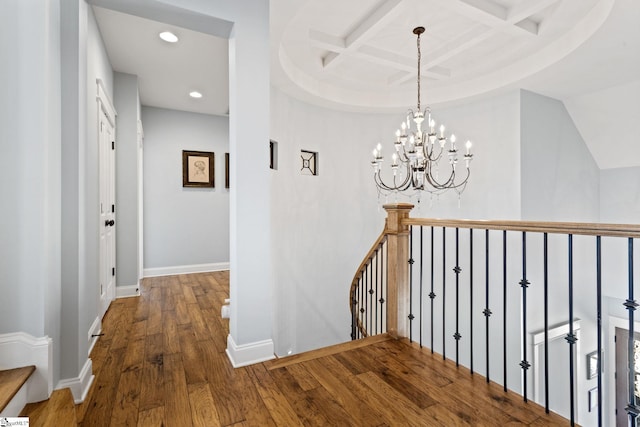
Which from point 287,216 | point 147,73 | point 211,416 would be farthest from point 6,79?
point 287,216

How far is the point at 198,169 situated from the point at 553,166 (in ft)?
17.4

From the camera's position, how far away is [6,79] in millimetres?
1439

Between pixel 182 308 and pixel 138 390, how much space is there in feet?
5.00

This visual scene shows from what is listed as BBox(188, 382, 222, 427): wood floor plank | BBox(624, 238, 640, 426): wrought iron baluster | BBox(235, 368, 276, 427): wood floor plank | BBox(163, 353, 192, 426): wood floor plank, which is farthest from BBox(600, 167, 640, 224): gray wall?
BBox(163, 353, 192, 426): wood floor plank

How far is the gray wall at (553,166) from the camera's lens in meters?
4.01

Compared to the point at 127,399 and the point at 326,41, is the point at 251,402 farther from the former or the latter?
the point at 326,41

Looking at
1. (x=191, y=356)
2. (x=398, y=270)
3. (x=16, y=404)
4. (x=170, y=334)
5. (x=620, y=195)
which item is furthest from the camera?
(x=620, y=195)

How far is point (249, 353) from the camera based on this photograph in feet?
6.86

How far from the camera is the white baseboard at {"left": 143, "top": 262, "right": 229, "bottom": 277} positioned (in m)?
4.63

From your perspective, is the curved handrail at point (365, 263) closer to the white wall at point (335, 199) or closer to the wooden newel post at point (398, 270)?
the wooden newel post at point (398, 270)

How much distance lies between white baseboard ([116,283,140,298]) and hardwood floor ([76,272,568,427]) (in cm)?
111

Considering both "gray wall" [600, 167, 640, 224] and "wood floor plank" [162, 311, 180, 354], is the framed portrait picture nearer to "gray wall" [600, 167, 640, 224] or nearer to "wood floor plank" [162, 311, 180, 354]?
"wood floor plank" [162, 311, 180, 354]

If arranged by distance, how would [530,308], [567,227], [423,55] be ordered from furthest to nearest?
1. [530,308]
2. [423,55]
3. [567,227]

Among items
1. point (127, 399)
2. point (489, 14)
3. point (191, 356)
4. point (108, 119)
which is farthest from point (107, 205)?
point (489, 14)
